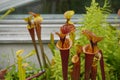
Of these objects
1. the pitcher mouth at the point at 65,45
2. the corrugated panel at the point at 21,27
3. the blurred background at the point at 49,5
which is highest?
the blurred background at the point at 49,5

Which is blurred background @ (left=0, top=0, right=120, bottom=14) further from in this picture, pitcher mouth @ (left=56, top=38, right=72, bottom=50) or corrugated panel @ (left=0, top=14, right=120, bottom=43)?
pitcher mouth @ (left=56, top=38, right=72, bottom=50)

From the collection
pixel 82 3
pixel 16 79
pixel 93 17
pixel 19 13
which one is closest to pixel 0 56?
pixel 19 13

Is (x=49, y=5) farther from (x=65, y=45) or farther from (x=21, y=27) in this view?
(x=65, y=45)

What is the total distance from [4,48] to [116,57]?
84 centimetres

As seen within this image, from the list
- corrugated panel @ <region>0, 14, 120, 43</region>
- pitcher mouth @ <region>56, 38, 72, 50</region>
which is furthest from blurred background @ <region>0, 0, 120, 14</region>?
pitcher mouth @ <region>56, 38, 72, 50</region>

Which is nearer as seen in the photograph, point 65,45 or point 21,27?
point 65,45

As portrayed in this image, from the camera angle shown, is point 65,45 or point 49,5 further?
point 49,5

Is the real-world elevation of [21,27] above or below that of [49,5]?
below

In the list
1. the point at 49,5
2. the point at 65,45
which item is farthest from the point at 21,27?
the point at 65,45

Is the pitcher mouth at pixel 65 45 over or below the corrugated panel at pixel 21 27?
over

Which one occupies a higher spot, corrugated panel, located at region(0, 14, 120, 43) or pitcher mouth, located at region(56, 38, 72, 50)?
pitcher mouth, located at region(56, 38, 72, 50)

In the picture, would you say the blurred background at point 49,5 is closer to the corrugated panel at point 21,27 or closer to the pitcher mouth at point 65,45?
the corrugated panel at point 21,27

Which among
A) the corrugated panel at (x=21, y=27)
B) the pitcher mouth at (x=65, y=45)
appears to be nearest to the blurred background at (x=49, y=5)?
the corrugated panel at (x=21, y=27)

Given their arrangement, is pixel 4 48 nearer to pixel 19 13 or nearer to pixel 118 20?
pixel 19 13
